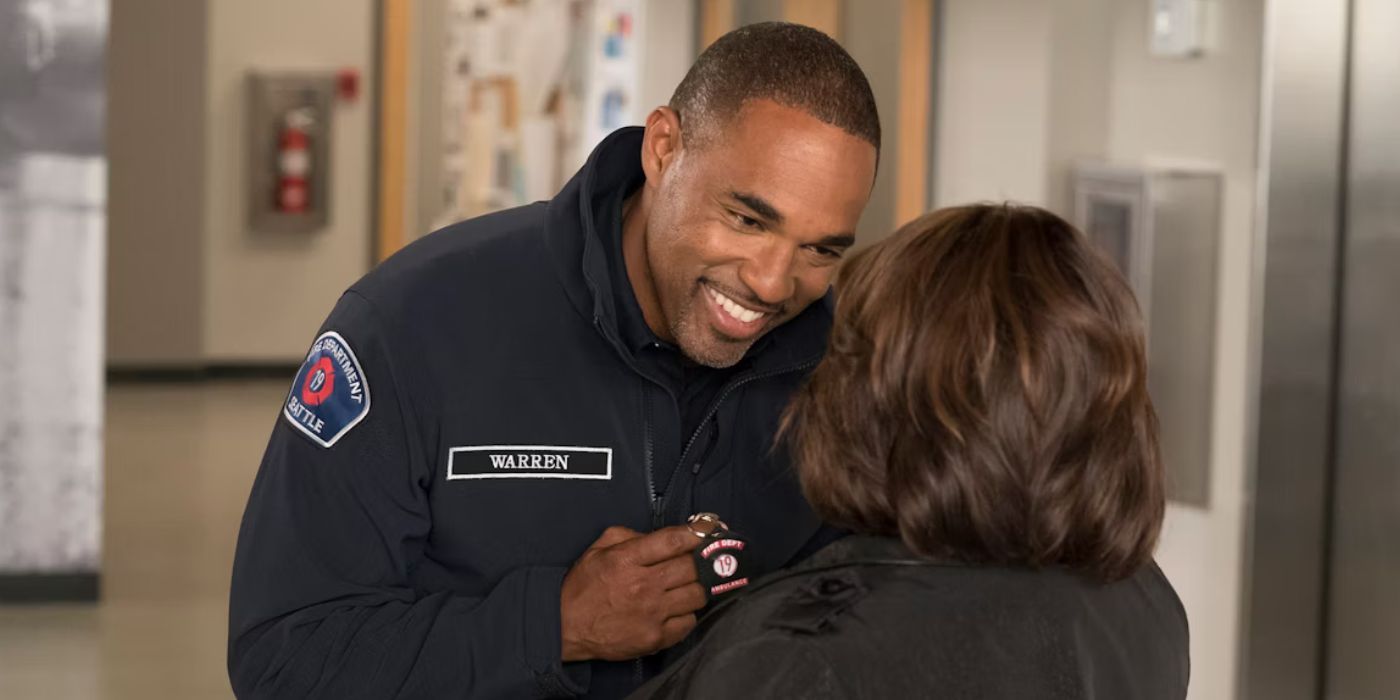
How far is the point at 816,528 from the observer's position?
86.2 inches

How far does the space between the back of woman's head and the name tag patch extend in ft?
1.80

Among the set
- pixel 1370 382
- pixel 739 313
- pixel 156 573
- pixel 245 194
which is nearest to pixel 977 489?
pixel 739 313

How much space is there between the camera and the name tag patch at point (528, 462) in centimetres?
197

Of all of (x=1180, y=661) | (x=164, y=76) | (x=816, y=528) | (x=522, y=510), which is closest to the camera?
(x=1180, y=661)

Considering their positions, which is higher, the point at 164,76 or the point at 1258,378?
the point at 164,76

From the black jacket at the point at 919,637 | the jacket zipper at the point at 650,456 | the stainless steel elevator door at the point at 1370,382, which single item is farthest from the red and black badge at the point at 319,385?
the stainless steel elevator door at the point at 1370,382

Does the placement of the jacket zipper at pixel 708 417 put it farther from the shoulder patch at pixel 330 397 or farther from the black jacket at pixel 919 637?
the black jacket at pixel 919 637

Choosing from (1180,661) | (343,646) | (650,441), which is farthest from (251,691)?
(1180,661)

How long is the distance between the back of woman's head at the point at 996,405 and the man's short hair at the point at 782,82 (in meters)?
0.49

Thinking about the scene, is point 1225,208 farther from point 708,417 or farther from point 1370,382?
point 708,417

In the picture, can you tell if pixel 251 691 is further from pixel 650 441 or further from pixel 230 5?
pixel 230 5

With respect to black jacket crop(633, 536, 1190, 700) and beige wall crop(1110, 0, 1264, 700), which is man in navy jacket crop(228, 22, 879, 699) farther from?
beige wall crop(1110, 0, 1264, 700)

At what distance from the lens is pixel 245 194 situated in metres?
11.5

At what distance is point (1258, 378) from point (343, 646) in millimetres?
2599
